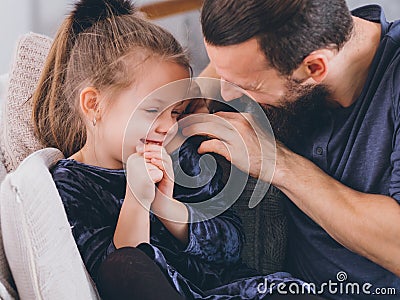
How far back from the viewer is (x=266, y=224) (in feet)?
3.30

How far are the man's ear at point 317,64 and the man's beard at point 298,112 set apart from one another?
0.06 ft

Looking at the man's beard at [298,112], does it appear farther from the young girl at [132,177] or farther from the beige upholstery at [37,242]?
the beige upholstery at [37,242]

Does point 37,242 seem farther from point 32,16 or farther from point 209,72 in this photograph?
point 32,16

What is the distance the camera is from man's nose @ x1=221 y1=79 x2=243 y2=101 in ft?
3.12

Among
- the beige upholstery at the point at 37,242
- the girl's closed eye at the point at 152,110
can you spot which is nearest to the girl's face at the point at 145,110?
the girl's closed eye at the point at 152,110

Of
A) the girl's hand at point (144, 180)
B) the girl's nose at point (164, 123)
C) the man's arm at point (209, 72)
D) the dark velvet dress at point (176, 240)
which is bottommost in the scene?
the dark velvet dress at point (176, 240)

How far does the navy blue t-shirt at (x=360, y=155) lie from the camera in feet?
3.03

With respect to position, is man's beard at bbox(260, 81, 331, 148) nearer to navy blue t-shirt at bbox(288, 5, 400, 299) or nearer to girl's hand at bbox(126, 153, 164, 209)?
navy blue t-shirt at bbox(288, 5, 400, 299)

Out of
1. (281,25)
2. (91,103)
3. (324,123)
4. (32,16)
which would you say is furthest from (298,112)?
(32,16)

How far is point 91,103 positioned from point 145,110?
0.26 feet

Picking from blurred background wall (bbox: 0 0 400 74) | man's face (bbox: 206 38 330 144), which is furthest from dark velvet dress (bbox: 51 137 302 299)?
blurred background wall (bbox: 0 0 400 74)

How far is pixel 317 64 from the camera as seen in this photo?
0.91 m

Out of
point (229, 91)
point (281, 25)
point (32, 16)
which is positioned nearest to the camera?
point (281, 25)

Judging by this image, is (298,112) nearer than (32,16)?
Yes
